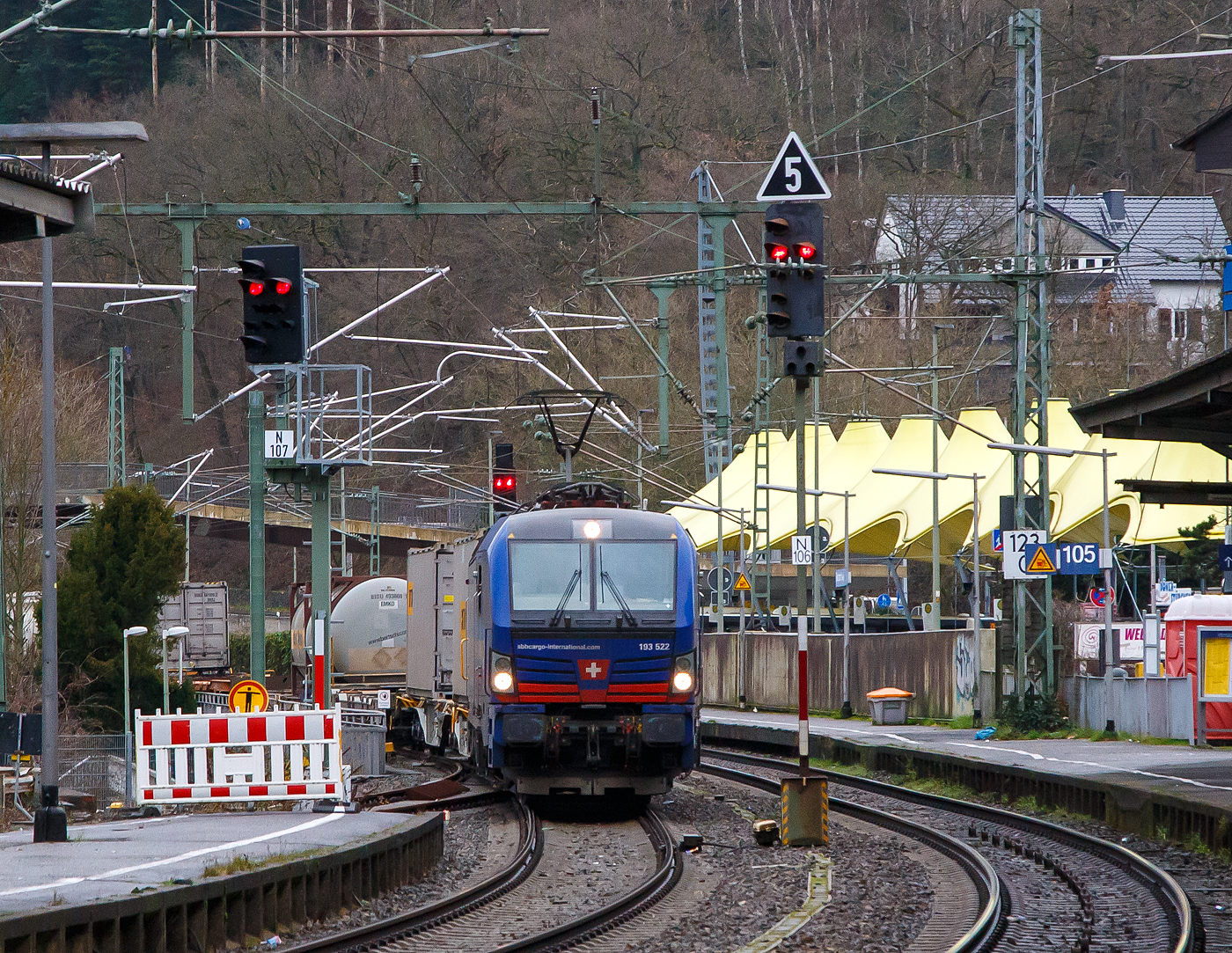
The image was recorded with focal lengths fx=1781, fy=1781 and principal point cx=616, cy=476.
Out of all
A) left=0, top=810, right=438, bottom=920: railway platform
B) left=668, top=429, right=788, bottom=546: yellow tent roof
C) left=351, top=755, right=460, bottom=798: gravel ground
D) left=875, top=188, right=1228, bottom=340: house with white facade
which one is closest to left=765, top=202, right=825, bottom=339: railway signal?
left=0, top=810, right=438, bottom=920: railway platform

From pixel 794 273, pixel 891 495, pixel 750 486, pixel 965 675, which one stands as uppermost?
pixel 794 273

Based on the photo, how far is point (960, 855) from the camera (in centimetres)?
1488

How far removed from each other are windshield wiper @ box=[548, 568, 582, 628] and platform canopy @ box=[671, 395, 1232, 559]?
2248 cm

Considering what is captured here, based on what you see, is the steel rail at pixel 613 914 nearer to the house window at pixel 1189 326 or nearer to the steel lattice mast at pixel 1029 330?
the steel lattice mast at pixel 1029 330

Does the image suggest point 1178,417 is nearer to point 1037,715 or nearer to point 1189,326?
point 1037,715

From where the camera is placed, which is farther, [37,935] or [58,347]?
[58,347]

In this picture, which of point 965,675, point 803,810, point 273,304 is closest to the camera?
point 803,810

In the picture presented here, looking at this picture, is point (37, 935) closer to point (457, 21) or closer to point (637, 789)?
point (637, 789)

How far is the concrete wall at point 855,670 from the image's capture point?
3216 centimetres

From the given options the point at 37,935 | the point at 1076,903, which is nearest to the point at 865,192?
the point at 1076,903

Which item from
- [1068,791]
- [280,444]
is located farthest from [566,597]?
[280,444]

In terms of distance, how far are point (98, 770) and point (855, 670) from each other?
18.7 metres

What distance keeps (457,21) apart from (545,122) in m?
4.95

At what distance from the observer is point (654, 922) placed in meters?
11.6
